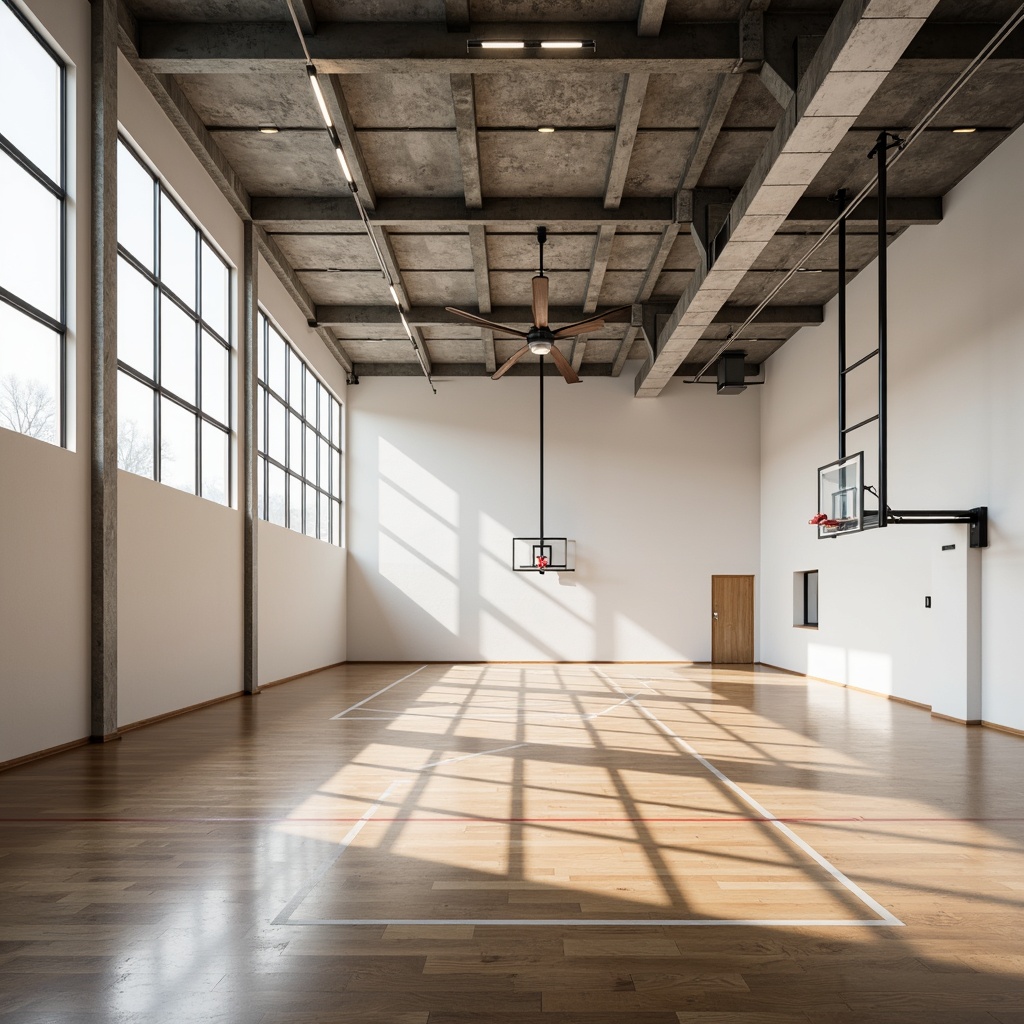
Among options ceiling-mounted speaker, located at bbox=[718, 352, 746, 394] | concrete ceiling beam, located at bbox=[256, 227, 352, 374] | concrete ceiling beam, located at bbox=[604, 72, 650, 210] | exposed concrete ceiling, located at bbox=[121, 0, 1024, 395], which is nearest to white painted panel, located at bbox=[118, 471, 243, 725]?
concrete ceiling beam, located at bbox=[256, 227, 352, 374]

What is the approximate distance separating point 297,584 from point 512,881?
37.1ft

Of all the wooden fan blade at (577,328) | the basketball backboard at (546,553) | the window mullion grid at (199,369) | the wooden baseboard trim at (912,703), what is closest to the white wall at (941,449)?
the wooden baseboard trim at (912,703)

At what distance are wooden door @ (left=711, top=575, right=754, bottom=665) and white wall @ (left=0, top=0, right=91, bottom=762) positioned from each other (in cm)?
1365

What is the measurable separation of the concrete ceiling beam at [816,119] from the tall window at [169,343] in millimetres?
6181

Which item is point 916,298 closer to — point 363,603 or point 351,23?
point 351,23

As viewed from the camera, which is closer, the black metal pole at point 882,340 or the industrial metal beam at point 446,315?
the black metal pole at point 882,340

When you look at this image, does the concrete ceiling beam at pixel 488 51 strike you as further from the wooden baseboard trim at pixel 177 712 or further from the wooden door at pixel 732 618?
the wooden door at pixel 732 618

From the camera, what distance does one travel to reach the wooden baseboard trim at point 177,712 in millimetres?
8531

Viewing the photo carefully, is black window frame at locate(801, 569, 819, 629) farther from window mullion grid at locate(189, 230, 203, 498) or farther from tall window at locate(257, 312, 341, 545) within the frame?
window mullion grid at locate(189, 230, 203, 498)

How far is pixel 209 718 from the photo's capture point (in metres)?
9.56

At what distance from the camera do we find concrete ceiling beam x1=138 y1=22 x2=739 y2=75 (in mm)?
7883

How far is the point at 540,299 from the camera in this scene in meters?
11.1

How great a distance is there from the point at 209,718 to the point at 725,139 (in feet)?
27.5

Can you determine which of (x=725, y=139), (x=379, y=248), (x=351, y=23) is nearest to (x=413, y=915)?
(x=351, y=23)
